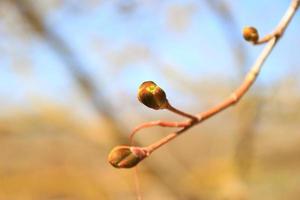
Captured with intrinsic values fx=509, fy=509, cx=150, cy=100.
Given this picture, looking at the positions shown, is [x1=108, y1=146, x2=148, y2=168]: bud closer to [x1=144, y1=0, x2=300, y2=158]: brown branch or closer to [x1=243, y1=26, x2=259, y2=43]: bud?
[x1=144, y1=0, x2=300, y2=158]: brown branch

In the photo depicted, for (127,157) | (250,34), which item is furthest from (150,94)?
(250,34)

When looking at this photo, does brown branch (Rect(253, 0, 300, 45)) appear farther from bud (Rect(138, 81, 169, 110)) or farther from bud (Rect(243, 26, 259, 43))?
bud (Rect(138, 81, 169, 110))

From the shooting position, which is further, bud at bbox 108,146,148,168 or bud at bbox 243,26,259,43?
bud at bbox 243,26,259,43

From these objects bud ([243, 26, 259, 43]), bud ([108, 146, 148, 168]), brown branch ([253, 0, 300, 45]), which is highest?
bud ([108, 146, 148, 168])

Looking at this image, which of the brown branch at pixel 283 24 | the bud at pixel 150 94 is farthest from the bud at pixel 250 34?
the bud at pixel 150 94

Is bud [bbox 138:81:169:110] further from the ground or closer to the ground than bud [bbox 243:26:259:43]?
further from the ground

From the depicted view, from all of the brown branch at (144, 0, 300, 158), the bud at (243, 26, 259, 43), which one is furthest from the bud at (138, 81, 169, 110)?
the bud at (243, 26, 259, 43)

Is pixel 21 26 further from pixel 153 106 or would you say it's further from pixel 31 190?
pixel 153 106
